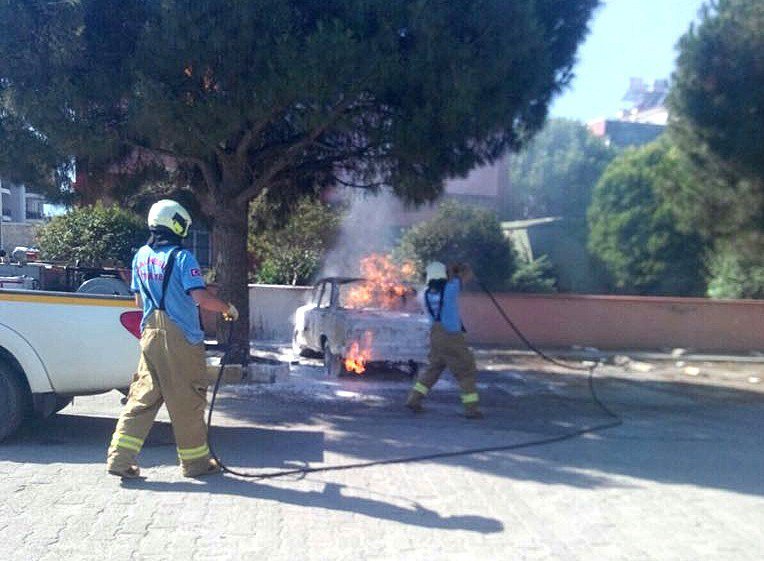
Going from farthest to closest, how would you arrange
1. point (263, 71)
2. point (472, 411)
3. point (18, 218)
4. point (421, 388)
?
point (18, 218) → point (421, 388) → point (472, 411) → point (263, 71)

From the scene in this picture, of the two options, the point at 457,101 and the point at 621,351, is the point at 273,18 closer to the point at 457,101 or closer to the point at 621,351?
the point at 457,101

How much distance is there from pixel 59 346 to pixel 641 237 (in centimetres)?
2387

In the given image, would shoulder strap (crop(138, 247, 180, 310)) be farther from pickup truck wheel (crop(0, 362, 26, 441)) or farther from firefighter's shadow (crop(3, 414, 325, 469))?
pickup truck wheel (crop(0, 362, 26, 441))

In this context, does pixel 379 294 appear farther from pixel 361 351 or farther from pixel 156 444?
pixel 156 444

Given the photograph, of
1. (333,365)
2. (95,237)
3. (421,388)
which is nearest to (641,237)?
(95,237)

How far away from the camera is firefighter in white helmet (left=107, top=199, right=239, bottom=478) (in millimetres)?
6340

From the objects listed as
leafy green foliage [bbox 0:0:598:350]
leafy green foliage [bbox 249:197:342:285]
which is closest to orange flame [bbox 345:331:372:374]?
leafy green foliage [bbox 0:0:598:350]

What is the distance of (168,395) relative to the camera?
6359 millimetres

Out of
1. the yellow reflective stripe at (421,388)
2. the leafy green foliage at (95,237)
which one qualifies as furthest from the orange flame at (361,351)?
the leafy green foliage at (95,237)

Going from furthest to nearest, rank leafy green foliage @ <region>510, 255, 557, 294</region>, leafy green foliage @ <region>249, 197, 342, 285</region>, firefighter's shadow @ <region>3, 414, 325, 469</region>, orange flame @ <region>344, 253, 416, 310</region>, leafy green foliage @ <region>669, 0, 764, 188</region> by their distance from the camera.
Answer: leafy green foliage @ <region>510, 255, 557, 294</region> → leafy green foliage @ <region>249, 197, 342, 285</region> → orange flame @ <region>344, 253, 416, 310</region> → leafy green foliage @ <region>669, 0, 764, 188</region> → firefighter's shadow @ <region>3, 414, 325, 469</region>

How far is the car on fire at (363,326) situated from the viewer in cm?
1171

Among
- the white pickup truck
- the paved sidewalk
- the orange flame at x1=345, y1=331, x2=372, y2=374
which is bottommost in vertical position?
the paved sidewalk

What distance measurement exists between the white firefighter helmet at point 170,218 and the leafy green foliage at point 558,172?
41543 mm

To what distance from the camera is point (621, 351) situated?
1730 cm
